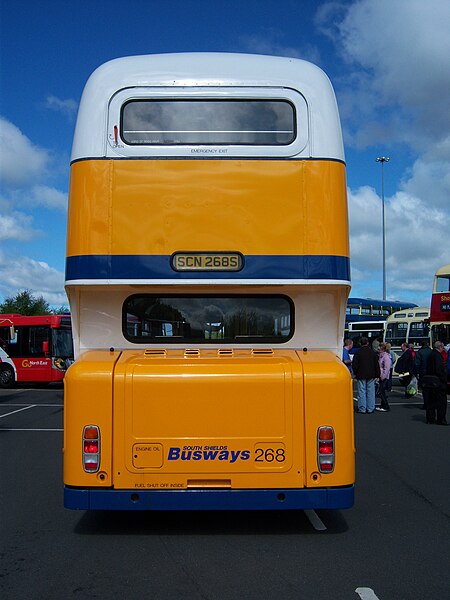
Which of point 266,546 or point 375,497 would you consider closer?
point 266,546

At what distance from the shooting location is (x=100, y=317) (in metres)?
6.35

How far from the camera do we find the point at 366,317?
4078 cm

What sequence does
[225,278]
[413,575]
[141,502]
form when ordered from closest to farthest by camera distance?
[413,575] → [141,502] → [225,278]

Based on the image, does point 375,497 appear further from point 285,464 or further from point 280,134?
point 280,134

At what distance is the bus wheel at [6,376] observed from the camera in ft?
85.1

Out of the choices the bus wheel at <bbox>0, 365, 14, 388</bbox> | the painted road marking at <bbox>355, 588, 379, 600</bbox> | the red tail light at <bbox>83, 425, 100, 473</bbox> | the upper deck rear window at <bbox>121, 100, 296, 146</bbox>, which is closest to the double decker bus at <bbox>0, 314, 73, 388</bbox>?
the bus wheel at <bbox>0, 365, 14, 388</bbox>

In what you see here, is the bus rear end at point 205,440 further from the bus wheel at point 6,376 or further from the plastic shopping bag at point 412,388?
the bus wheel at point 6,376

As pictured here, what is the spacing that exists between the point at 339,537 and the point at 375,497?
68.5 inches

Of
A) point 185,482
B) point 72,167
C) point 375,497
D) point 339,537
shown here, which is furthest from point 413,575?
point 72,167

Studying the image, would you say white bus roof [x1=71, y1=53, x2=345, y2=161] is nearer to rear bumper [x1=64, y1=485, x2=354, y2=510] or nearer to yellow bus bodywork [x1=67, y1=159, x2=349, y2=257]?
yellow bus bodywork [x1=67, y1=159, x2=349, y2=257]

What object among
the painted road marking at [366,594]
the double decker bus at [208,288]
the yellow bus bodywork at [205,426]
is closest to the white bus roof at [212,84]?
the double decker bus at [208,288]

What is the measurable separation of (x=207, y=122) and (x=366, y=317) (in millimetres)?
35756

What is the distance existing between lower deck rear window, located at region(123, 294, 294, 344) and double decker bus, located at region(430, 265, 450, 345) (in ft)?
59.9

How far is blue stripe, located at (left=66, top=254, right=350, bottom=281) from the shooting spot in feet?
19.6
